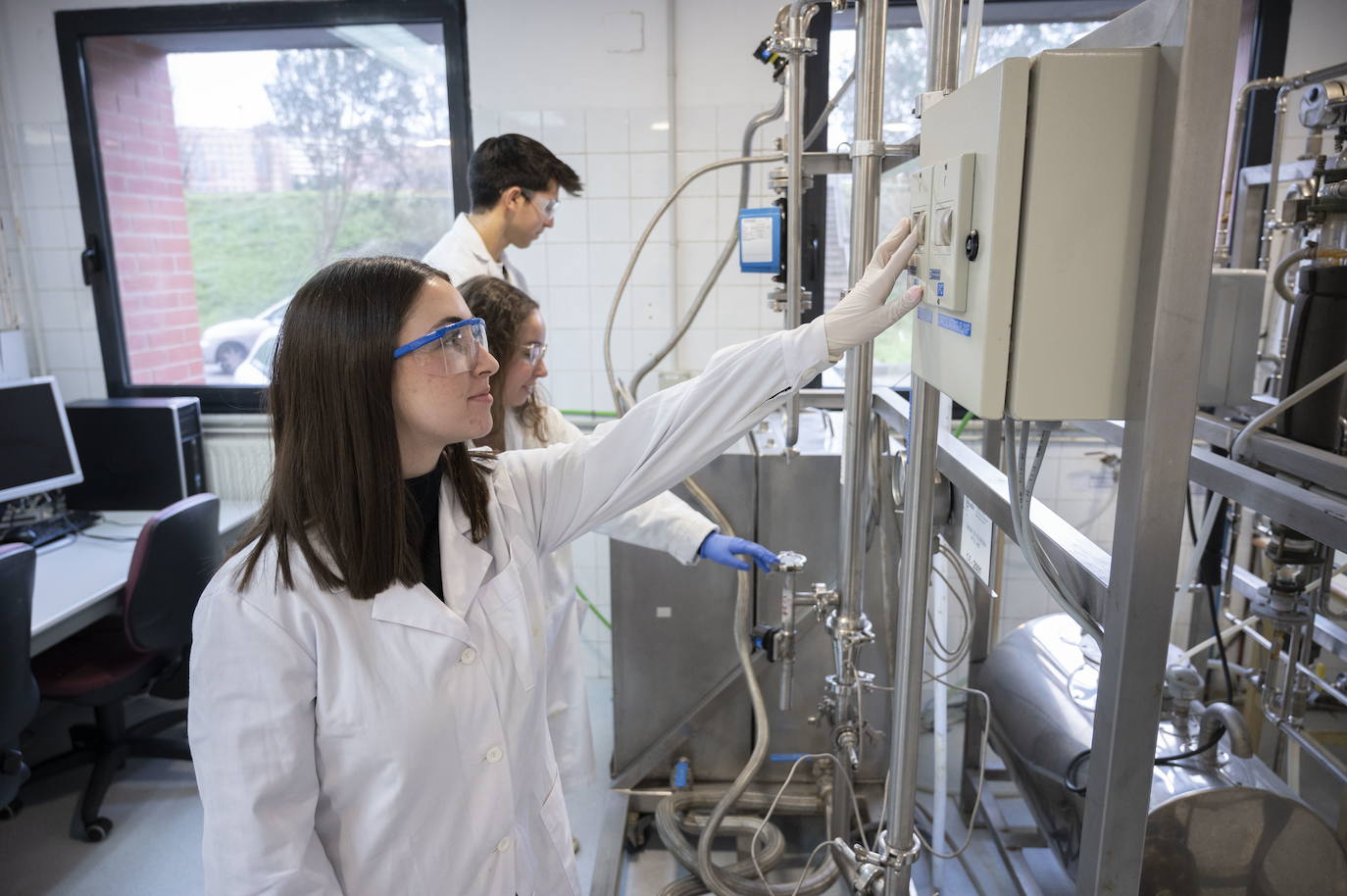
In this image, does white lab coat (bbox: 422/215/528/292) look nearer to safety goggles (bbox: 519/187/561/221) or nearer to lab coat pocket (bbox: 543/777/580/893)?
safety goggles (bbox: 519/187/561/221)

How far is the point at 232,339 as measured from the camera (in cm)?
324

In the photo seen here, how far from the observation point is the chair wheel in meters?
2.22

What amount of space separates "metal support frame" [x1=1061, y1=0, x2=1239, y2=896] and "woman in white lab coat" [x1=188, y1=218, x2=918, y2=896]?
35 centimetres

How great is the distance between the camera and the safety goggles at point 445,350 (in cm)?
96

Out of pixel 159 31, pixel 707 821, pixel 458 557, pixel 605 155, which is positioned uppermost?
pixel 159 31

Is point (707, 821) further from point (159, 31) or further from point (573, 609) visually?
point (159, 31)

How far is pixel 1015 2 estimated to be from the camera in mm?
2660

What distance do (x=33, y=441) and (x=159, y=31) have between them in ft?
4.75

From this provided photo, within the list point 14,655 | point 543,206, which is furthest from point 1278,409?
point 14,655

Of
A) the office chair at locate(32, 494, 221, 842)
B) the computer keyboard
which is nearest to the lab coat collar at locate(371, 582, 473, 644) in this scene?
the office chair at locate(32, 494, 221, 842)

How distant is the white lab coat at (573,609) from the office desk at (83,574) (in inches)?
47.9

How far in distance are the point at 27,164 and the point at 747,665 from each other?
3047 millimetres

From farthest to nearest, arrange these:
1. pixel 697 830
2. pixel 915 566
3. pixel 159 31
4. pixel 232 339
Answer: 1. pixel 232 339
2. pixel 159 31
3. pixel 697 830
4. pixel 915 566

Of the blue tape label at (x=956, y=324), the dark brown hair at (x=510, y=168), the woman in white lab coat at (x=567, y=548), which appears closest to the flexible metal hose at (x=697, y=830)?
the woman in white lab coat at (x=567, y=548)
